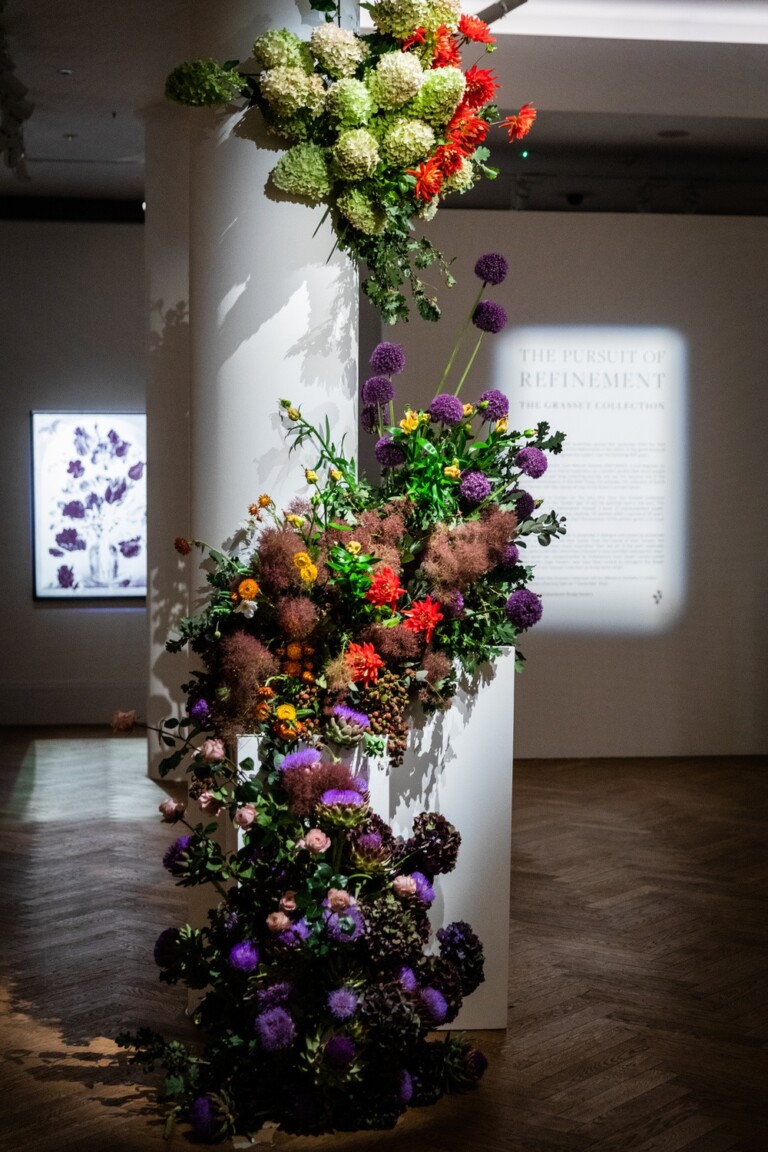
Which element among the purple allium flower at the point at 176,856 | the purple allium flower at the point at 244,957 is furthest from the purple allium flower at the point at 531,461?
the purple allium flower at the point at 244,957

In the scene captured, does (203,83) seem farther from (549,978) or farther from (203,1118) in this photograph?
(549,978)

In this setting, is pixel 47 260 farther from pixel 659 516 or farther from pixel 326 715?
pixel 326 715

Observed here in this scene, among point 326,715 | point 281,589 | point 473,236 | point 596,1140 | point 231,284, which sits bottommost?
point 596,1140

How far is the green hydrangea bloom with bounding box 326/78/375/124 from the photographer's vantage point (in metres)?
3.50

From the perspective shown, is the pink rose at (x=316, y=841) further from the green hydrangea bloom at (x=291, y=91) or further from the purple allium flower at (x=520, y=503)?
the green hydrangea bloom at (x=291, y=91)

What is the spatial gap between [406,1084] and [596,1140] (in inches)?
16.4

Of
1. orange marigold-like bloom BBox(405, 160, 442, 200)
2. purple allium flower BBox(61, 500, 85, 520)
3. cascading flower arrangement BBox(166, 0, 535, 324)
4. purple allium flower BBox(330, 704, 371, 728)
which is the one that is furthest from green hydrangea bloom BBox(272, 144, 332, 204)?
purple allium flower BBox(61, 500, 85, 520)

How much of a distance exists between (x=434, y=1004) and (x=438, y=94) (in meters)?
2.15

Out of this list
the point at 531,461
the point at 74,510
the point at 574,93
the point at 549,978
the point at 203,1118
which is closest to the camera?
the point at 203,1118

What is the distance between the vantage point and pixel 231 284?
3.71m

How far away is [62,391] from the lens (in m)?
9.11

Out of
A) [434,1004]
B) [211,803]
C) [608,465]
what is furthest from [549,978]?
[608,465]

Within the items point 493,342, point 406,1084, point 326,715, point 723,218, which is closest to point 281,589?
point 326,715

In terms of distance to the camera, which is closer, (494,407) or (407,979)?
(407,979)
